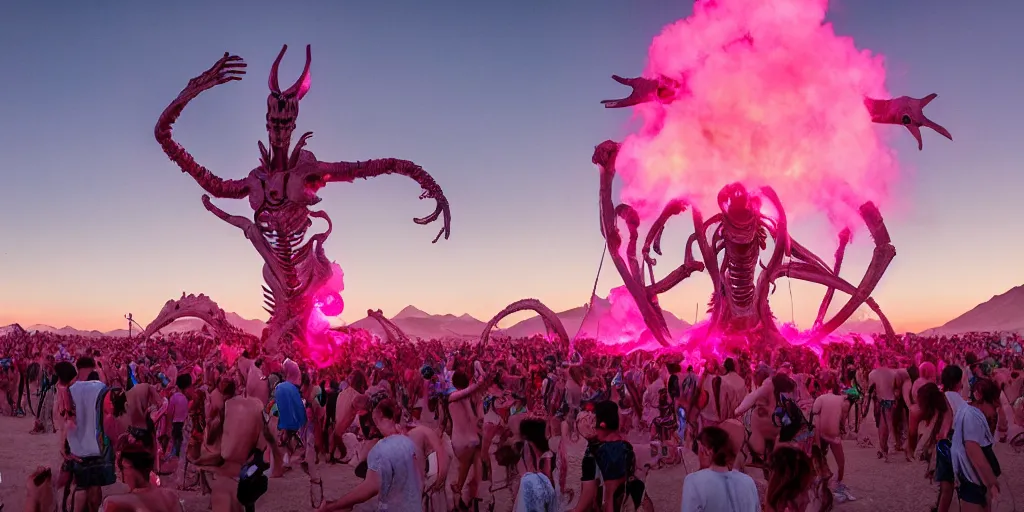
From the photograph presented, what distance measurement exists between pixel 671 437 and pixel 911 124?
63.6 ft

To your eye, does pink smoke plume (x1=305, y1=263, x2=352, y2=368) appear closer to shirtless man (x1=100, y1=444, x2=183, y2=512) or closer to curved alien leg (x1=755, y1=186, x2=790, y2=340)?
curved alien leg (x1=755, y1=186, x2=790, y2=340)

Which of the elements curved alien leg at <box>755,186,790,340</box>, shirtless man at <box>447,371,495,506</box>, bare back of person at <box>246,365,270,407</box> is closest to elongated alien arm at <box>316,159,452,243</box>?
curved alien leg at <box>755,186,790,340</box>

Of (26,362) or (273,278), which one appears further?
(273,278)

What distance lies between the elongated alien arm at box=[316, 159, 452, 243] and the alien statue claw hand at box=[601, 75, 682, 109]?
7.57m

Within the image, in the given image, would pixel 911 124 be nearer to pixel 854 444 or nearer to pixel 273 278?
pixel 854 444

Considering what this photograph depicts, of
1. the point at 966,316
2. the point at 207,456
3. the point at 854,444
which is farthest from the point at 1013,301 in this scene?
the point at 207,456

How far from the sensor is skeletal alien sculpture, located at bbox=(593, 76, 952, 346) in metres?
28.1

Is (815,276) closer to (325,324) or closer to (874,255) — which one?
(874,255)

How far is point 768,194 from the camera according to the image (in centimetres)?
2808

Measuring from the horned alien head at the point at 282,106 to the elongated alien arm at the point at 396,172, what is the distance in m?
1.47

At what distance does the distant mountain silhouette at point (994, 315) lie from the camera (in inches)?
6821

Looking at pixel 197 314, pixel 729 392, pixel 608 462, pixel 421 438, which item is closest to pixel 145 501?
pixel 421 438

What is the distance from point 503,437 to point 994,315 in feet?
684

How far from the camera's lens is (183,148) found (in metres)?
25.4
